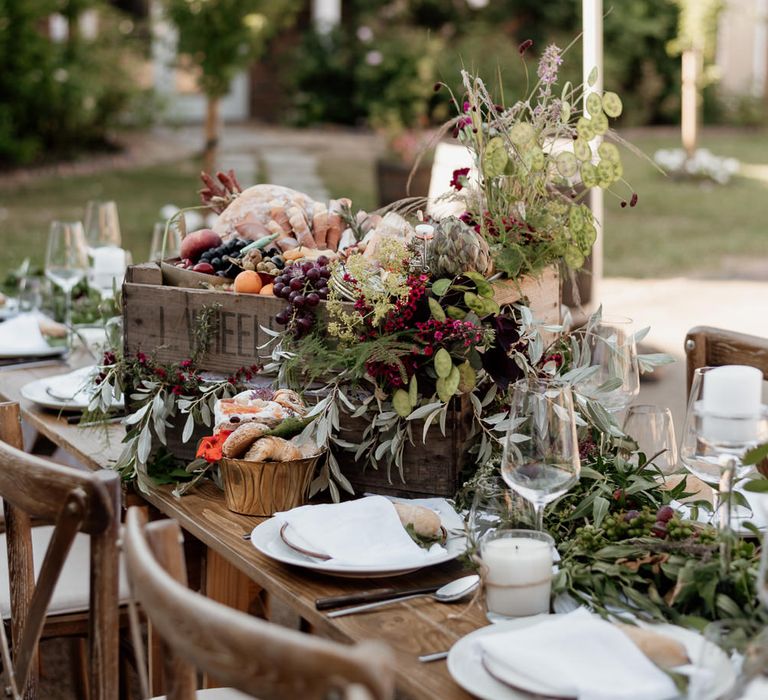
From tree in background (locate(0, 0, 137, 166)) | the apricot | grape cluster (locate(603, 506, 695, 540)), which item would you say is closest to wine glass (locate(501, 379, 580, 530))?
grape cluster (locate(603, 506, 695, 540))

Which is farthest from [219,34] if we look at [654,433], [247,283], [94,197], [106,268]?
[654,433]

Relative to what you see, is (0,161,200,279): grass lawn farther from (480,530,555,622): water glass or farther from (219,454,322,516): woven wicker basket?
(480,530,555,622): water glass

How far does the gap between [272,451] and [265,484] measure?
0.20ft

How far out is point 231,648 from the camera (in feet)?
4.02

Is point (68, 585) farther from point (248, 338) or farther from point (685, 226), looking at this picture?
Answer: point (685, 226)

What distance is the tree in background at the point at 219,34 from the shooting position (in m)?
8.41

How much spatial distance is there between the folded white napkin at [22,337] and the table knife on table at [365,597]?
184 centimetres

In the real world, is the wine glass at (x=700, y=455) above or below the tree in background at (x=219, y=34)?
below

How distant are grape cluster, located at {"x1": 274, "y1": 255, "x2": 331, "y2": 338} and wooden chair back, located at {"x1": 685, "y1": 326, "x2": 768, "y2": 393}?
105cm

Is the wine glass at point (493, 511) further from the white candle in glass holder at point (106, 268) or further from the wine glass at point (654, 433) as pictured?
the white candle in glass holder at point (106, 268)

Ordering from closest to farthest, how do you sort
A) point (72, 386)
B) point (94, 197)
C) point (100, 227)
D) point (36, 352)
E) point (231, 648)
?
point (231, 648), point (72, 386), point (36, 352), point (100, 227), point (94, 197)

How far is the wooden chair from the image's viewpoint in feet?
3.60

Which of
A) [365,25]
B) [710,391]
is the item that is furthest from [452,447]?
[365,25]

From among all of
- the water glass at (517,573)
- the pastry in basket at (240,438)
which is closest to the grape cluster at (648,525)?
the water glass at (517,573)
